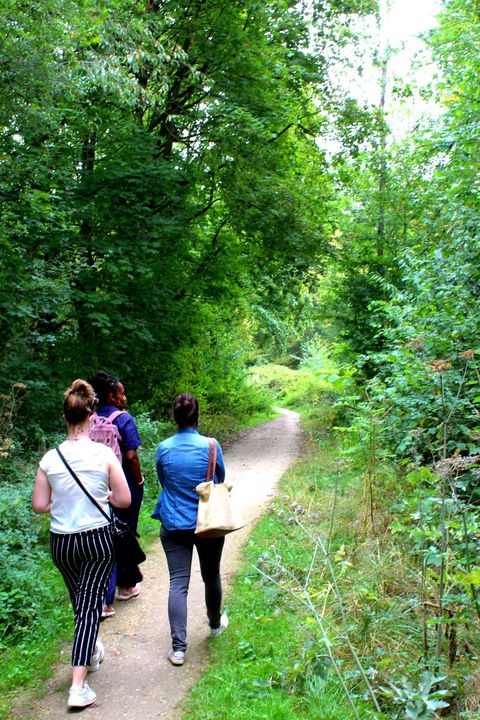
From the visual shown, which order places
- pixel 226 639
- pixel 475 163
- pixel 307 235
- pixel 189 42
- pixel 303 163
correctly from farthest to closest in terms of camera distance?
pixel 303 163
pixel 307 235
pixel 189 42
pixel 475 163
pixel 226 639

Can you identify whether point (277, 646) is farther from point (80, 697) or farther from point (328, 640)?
point (328, 640)

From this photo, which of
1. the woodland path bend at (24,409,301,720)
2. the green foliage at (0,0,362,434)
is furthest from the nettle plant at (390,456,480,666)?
the green foliage at (0,0,362,434)

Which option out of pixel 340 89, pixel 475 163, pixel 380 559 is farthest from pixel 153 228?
pixel 380 559

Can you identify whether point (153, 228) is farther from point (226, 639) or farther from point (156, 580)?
point (226, 639)

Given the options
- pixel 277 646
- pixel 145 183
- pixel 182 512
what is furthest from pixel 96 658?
pixel 145 183

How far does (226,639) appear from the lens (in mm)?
4676

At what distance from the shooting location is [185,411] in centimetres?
442

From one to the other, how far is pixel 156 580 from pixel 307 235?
9417 millimetres

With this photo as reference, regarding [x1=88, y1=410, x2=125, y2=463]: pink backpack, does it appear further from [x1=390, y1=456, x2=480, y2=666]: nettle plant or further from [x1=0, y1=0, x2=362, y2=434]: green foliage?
[x1=0, y1=0, x2=362, y2=434]: green foliage

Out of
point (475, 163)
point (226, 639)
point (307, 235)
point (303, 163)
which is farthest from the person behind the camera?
point (303, 163)

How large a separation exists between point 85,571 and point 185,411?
4.28 ft

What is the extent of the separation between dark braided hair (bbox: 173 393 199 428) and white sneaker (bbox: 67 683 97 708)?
1.88 meters

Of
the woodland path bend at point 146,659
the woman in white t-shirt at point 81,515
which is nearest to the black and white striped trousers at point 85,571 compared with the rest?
the woman in white t-shirt at point 81,515

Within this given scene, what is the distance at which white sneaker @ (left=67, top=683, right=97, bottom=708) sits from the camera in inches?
149
